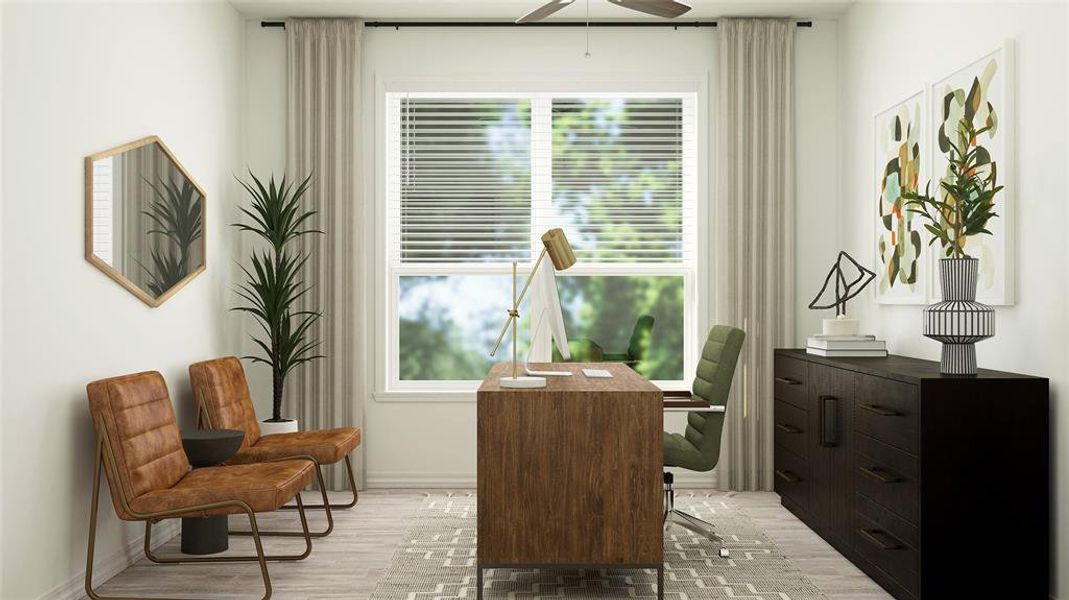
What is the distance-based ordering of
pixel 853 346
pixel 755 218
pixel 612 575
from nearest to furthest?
pixel 612 575
pixel 853 346
pixel 755 218

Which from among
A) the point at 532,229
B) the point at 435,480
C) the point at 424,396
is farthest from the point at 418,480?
the point at 532,229

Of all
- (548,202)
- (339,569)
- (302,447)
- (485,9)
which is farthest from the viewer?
(548,202)

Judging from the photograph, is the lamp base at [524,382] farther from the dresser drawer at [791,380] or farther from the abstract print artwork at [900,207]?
the abstract print artwork at [900,207]

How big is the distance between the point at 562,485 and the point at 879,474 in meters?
1.30

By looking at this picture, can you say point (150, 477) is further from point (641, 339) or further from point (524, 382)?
point (641, 339)

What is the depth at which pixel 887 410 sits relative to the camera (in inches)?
133

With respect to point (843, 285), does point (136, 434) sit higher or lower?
lower

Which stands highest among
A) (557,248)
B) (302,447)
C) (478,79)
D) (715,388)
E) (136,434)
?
(478,79)

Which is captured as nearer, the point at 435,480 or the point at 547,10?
the point at 547,10

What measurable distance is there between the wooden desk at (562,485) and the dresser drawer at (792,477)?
1.57m

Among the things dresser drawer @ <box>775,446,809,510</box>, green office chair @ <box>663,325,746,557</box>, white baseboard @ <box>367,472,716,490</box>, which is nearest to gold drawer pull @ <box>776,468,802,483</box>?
dresser drawer @ <box>775,446,809,510</box>

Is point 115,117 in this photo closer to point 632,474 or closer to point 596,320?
point 632,474

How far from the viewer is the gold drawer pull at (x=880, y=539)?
10.8 ft

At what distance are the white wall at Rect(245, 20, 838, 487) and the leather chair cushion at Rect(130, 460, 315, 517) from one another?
73.0 inches
